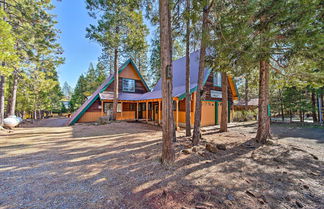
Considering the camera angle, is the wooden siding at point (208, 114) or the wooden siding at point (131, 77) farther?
the wooden siding at point (131, 77)

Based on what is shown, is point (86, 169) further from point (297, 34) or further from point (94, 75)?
point (94, 75)

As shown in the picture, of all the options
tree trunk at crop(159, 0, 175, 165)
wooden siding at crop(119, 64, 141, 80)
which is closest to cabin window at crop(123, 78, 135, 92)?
wooden siding at crop(119, 64, 141, 80)

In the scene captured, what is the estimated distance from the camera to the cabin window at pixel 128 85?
15.3 m

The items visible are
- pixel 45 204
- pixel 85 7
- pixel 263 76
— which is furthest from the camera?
pixel 85 7

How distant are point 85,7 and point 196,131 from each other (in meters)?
12.9

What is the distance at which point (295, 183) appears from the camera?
9.75 ft

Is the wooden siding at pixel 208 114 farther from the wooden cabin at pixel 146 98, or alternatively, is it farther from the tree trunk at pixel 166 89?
the tree trunk at pixel 166 89

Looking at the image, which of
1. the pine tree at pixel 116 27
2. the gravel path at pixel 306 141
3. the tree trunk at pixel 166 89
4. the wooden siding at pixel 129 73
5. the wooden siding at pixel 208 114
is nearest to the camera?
the tree trunk at pixel 166 89

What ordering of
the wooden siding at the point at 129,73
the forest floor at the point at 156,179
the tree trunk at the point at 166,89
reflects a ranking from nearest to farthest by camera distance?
the forest floor at the point at 156,179 → the tree trunk at the point at 166,89 → the wooden siding at the point at 129,73

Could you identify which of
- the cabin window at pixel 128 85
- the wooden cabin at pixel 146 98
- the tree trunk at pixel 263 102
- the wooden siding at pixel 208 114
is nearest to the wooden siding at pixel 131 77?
the wooden cabin at pixel 146 98

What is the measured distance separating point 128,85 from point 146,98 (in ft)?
14.2

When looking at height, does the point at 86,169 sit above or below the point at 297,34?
below

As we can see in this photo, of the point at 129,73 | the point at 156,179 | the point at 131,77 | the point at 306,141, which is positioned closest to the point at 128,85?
the point at 131,77

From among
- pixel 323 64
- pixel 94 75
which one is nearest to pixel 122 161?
pixel 323 64
